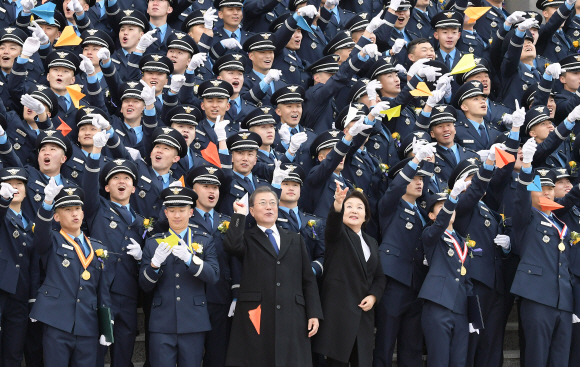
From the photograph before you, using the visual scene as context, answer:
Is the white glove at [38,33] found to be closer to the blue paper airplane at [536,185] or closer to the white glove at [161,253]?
the white glove at [161,253]

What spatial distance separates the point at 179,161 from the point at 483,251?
3397 mm

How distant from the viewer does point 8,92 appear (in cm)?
1058

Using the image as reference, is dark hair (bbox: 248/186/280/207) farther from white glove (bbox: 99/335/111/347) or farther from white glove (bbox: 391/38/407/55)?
white glove (bbox: 391/38/407/55)

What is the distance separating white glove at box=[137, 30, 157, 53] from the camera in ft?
37.8

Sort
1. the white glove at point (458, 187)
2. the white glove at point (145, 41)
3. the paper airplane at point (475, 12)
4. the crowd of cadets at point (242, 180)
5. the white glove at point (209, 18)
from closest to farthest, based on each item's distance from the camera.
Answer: the crowd of cadets at point (242, 180)
the white glove at point (458, 187)
the white glove at point (145, 41)
the white glove at point (209, 18)
the paper airplane at point (475, 12)

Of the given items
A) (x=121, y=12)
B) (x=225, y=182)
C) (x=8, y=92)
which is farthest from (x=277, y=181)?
(x=121, y=12)

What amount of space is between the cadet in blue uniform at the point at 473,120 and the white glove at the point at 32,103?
486cm

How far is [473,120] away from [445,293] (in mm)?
3051

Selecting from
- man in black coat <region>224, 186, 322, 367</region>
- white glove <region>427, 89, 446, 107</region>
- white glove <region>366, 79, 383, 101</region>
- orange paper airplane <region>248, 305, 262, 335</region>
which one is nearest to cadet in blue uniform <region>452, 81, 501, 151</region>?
white glove <region>427, 89, 446, 107</region>

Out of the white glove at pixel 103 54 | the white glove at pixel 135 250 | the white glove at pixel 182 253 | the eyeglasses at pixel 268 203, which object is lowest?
the white glove at pixel 135 250

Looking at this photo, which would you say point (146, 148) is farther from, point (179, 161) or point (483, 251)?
point (483, 251)

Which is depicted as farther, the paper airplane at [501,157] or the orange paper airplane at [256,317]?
the paper airplane at [501,157]

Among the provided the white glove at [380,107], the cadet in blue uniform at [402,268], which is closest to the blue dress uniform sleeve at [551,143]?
the cadet in blue uniform at [402,268]

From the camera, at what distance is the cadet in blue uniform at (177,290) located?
8477mm
